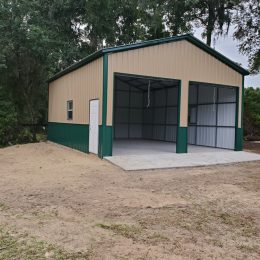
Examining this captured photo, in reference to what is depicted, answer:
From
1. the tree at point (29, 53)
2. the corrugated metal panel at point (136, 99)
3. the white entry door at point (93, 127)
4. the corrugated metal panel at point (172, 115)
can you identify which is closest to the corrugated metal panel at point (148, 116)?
the corrugated metal panel at point (136, 99)

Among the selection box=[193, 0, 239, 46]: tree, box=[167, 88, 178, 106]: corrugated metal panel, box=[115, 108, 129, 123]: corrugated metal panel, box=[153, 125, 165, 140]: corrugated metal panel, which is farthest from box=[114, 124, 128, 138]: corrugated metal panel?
box=[193, 0, 239, 46]: tree

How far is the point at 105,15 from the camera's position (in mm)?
21766

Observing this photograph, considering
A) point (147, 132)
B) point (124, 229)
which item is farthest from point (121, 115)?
point (124, 229)

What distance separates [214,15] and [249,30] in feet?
9.01

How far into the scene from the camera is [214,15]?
21875 millimetres

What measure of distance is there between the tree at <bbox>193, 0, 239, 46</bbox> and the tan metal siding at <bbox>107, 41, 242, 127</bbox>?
8.81 meters

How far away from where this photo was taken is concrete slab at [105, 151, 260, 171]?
9844 millimetres

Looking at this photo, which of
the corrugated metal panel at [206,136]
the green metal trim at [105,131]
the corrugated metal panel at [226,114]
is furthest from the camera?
the corrugated metal panel at [206,136]

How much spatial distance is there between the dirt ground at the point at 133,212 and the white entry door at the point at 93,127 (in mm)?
2570

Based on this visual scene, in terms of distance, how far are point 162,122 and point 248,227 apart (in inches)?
617

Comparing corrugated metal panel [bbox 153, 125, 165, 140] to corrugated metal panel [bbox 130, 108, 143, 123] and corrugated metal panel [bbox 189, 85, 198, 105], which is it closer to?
corrugated metal panel [bbox 130, 108, 143, 123]

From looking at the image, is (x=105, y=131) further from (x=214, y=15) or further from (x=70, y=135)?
(x=214, y=15)

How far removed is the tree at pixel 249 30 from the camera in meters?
20.1

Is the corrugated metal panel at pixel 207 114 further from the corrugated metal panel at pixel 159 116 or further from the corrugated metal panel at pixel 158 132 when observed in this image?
the corrugated metal panel at pixel 158 132
